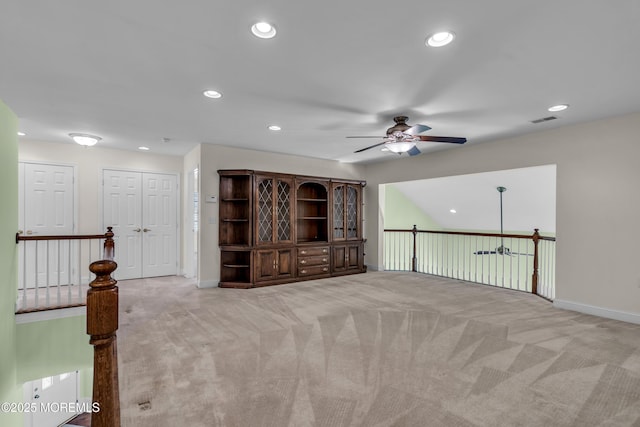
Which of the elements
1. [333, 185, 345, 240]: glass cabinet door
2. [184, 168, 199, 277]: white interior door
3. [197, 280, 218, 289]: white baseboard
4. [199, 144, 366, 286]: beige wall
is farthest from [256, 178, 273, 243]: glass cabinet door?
[333, 185, 345, 240]: glass cabinet door

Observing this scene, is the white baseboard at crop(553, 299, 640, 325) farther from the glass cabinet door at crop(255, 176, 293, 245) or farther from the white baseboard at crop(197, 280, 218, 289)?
the white baseboard at crop(197, 280, 218, 289)

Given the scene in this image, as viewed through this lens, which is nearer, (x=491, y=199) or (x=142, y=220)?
(x=142, y=220)

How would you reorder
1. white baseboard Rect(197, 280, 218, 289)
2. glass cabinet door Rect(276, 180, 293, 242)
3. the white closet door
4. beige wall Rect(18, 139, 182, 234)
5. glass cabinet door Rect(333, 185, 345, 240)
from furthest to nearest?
1. glass cabinet door Rect(333, 185, 345, 240)
2. glass cabinet door Rect(276, 180, 293, 242)
3. the white closet door
4. white baseboard Rect(197, 280, 218, 289)
5. beige wall Rect(18, 139, 182, 234)

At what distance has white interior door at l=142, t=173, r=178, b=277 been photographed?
626 cm

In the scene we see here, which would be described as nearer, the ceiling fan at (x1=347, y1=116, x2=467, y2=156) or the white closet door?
Result: the ceiling fan at (x1=347, y1=116, x2=467, y2=156)

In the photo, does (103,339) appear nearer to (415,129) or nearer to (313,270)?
(415,129)

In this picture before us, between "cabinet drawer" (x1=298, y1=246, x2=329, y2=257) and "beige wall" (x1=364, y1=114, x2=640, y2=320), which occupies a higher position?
"beige wall" (x1=364, y1=114, x2=640, y2=320)

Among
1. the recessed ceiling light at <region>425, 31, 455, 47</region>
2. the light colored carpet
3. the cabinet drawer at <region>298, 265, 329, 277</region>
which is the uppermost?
the recessed ceiling light at <region>425, 31, 455, 47</region>

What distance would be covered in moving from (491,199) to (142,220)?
24.4ft

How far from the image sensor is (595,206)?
13.3 feet

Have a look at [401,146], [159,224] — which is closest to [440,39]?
[401,146]

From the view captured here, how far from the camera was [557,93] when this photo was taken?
316cm

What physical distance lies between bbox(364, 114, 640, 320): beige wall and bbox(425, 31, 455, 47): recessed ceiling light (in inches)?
124

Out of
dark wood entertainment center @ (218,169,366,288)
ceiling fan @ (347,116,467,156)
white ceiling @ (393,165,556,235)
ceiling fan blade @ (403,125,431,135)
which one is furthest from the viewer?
white ceiling @ (393,165,556,235)
